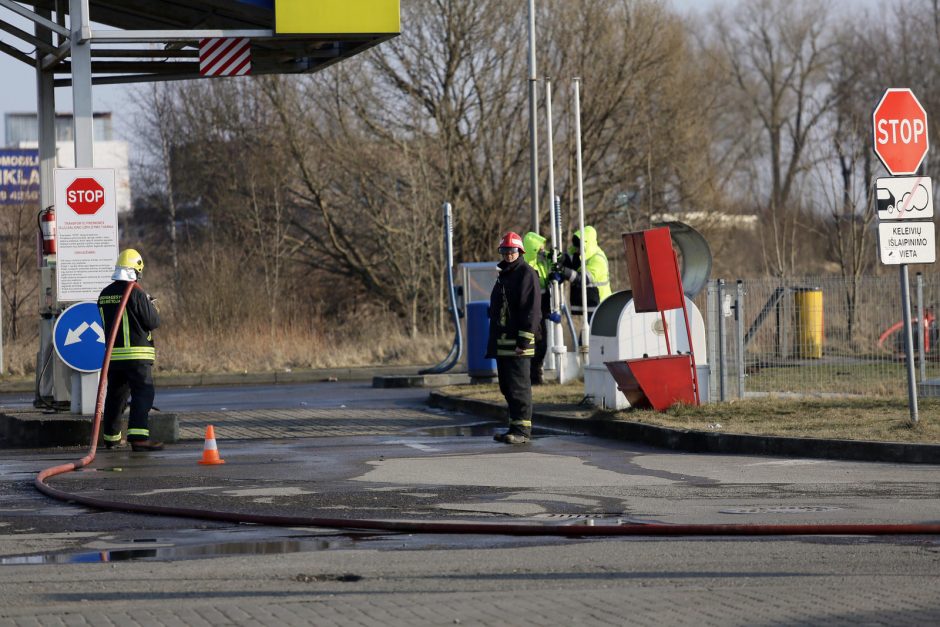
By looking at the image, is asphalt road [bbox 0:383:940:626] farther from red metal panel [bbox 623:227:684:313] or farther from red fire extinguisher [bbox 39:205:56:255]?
red fire extinguisher [bbox 39:205:56:255]

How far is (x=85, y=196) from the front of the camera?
13.9 m

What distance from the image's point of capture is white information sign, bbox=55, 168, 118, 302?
1384 centimetres

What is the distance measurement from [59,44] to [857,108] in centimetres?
4062

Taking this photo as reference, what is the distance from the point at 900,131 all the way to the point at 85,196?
8.06 metres

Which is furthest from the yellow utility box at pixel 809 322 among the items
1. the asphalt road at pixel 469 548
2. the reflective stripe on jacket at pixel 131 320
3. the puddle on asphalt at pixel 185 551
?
the puddle on asphalt at pixel 185 551

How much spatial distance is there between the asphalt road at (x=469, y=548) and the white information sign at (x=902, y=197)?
100 inches

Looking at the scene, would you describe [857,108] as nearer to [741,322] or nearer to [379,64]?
[379,64]

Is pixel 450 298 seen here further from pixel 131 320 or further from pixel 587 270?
pixel 131 320

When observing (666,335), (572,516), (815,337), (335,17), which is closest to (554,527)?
(572,516)

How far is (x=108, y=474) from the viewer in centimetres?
1116

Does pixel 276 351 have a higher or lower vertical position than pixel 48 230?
lower

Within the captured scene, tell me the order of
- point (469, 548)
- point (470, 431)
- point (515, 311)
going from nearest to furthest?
point (469, 548) → point (515, 311) → point (470, 431)

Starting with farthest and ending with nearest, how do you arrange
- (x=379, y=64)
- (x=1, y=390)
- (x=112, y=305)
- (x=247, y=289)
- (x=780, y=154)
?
(x=780, y=154), (x=379, y=64), (x=247, y=289), (x=1, y=390), (x=112, y=305)

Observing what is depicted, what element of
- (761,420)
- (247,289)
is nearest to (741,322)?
(761,420)
